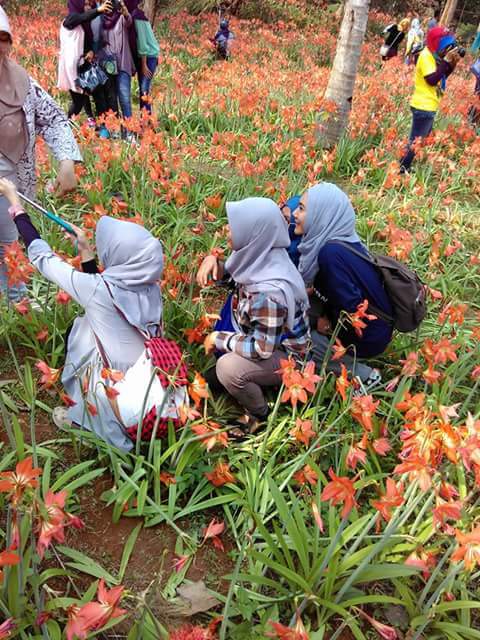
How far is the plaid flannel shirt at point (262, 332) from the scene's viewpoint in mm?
2203

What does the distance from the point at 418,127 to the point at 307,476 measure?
16.0 ft

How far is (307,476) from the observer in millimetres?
1987

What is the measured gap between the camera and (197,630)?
1.32m

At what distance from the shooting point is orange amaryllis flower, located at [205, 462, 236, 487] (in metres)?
2.03

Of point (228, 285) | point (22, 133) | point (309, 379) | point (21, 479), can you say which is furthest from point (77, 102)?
point (21, 479)

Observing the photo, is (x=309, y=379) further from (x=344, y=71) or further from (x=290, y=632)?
(x=344, y=71)

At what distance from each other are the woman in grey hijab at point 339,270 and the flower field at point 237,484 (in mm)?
208

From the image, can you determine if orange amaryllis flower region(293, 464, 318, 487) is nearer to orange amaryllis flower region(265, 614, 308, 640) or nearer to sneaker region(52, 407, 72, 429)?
orange amaryllis flower region(265, 614, 308, 640)

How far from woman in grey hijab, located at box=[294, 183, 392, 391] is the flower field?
0.68 feet

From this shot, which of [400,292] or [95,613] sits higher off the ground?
[400,292]

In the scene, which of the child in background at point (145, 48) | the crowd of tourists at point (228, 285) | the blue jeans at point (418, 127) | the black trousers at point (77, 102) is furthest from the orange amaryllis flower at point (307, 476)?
the black trousers at point (77, 102)

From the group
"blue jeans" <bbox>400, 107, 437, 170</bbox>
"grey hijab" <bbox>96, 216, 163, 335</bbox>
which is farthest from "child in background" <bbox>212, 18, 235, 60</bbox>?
"grey hijab" <bbox>96, 216, 163, 335</bbox>

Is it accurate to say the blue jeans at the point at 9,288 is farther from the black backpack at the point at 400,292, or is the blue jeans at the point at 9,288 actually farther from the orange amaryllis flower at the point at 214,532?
the black backpack at the point at 400,292

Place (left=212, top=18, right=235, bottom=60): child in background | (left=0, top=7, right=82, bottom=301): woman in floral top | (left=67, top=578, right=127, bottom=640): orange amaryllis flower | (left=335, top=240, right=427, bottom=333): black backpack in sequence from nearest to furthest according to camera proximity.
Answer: (left=67, top=578, right=127, bottom=640): orange amaryllis flower, (left=0, top=7, right=82, bottom=301): woman in floral top, (left=335, top=240, right=427, bottom=333): black backpack, (left=212, top=18, right=235, bottom=60): child in background
